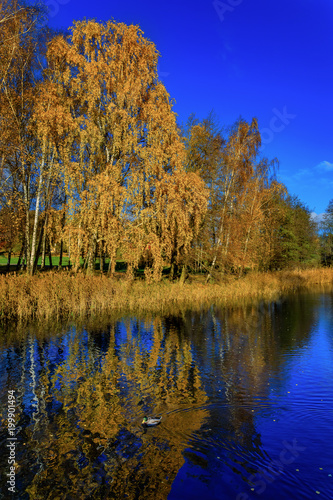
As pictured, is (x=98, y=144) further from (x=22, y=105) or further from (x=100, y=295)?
(x=100, y=295)

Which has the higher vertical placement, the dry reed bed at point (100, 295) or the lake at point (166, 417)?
the dry reed bed at point (100, 295)

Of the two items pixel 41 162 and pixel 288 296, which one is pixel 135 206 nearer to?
pixel 41 162

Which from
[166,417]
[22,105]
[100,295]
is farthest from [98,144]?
[166,417]

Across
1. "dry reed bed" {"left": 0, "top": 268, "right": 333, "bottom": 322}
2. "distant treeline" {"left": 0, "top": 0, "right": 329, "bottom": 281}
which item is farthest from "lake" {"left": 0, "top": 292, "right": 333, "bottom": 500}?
"distant treeline" {"left": 0, "top": 0, "right": 329, "bottom": 281}

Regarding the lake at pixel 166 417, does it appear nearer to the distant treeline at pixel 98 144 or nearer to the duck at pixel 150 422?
the duck at pixel 150 422

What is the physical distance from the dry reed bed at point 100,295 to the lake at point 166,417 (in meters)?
2.99

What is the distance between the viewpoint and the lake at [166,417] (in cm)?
540

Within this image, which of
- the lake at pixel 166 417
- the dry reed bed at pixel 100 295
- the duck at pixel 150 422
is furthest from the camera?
the dry reed bed at pixel 100 295

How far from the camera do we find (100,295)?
1930 cm

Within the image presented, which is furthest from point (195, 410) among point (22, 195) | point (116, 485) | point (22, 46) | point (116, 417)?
point (22, 46)

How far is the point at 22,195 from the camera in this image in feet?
78.2

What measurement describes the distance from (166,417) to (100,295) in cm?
1238

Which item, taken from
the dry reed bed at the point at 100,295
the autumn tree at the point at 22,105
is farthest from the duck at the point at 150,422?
the autumn tree at the point at 22,105

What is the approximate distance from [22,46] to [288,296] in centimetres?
2426
